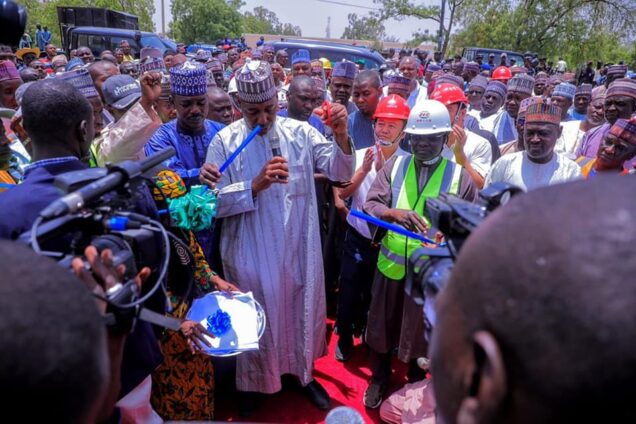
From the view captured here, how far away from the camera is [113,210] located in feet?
4.23

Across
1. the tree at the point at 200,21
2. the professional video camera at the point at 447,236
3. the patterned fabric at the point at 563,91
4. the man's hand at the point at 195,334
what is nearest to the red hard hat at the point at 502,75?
the patterned fabric at the point at 563,91

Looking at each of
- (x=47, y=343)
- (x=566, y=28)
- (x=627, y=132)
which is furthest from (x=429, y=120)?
(x=566, y=28)

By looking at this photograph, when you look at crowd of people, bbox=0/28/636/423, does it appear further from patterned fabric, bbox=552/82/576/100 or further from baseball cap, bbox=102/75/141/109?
patterned fabric, bbox=552/82/576/100

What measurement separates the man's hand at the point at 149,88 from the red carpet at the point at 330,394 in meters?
2.18

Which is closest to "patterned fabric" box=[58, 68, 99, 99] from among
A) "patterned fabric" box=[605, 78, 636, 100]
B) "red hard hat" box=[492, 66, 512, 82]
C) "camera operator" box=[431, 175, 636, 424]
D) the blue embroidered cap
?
the blue embroidered cap

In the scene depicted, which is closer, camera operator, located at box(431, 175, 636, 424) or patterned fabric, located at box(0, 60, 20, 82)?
camera operator, located at box(431, 175, 636, 424)

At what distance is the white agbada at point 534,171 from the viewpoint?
10.5 ft

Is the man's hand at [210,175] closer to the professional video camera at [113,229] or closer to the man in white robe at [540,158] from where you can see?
the professional video camera at [113,229]

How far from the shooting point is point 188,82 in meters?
3.21

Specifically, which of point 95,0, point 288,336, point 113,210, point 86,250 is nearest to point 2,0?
point 113,210

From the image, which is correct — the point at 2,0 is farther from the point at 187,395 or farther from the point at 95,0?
the point at 95,0

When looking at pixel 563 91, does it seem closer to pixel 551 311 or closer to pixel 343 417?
pixel 343 417

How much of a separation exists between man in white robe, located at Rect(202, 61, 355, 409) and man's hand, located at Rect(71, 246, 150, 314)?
1602mm

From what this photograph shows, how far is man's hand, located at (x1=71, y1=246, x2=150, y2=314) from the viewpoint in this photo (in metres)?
1.12
